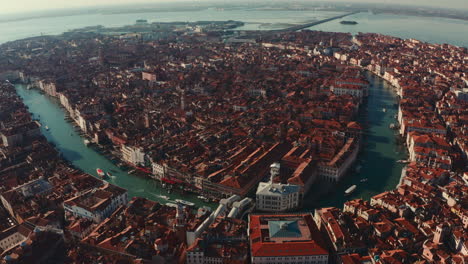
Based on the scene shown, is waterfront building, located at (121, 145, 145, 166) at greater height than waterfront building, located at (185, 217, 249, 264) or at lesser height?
greater

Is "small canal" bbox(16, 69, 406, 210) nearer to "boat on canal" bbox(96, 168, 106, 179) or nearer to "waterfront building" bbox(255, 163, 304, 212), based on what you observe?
"boat on canal" bbox(96, 168, 106, 179)

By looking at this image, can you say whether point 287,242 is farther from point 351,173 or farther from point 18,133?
point 18,133

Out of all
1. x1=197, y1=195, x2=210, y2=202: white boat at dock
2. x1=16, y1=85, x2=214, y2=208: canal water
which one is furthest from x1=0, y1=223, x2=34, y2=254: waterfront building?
x1=197, y1=195, x2=210, y2=202: white boat at dock

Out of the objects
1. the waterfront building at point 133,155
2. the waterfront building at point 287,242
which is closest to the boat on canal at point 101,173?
the waterfront building at point 133,155

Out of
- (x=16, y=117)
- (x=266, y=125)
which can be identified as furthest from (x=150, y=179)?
(x=16, y=117)

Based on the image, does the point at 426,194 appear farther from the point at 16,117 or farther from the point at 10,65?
the point at 10,65

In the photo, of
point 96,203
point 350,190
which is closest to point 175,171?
point 96,203
